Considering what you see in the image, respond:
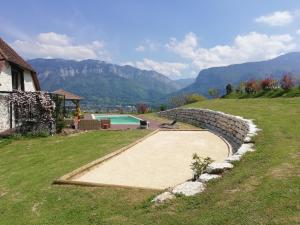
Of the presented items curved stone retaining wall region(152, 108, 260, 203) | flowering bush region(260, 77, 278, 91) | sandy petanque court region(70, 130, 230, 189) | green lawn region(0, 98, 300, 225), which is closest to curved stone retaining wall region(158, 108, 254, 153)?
curved stone retaining wall region(152, 108, 260, 203)

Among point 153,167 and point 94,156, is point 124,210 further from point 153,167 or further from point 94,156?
point 94,156

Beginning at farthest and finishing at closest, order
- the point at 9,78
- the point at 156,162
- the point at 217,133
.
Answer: the point at 9,78
the point at 217,133
the point at 156,162

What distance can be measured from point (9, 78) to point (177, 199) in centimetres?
2079

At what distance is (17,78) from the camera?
2708 centimetres

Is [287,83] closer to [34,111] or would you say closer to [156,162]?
[34,111]

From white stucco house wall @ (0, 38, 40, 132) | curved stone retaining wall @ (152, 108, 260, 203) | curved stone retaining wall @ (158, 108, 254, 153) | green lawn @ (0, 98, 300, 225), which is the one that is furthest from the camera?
white stucco house wall @ (0, 38, 40, 132)

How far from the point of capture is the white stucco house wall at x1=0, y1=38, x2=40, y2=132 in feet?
73.4

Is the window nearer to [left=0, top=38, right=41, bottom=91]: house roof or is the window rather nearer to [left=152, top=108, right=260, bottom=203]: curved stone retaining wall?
[left=0, top=38, right=41, bottom=91]: house roof

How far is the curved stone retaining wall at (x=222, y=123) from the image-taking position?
15.1m

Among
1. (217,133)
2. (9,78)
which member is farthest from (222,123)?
(9,78)

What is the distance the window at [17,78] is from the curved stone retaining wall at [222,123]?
43.5 ft

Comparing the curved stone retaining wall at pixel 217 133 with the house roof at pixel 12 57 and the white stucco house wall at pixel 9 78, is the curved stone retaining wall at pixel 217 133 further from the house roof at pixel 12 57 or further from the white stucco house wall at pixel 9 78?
the house roof at pixel 12 57

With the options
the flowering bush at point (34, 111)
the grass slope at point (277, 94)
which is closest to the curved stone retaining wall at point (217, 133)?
the grass slope at point (277, 94)

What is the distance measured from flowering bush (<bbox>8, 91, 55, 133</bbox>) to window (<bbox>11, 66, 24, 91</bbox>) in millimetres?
4725
